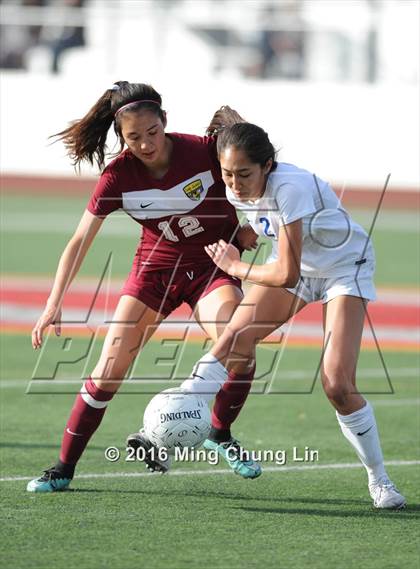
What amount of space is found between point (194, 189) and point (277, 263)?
35.8 inches

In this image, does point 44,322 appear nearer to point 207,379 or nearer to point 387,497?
point 207,379

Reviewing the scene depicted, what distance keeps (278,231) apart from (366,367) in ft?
15.8

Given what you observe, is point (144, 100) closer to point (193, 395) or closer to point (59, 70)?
point (193, 395)

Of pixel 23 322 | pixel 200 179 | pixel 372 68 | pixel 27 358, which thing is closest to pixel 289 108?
pixel 372 68

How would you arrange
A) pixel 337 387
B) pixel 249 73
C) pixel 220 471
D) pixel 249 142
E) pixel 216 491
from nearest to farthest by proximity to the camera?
pixel 249 142 < pixel 337 387 < pixel 216 491 < pixel 220 471 < pixel 249 73

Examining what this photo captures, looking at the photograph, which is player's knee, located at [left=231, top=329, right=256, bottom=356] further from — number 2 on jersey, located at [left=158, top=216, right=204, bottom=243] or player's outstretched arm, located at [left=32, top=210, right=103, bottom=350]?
player's outstretched arm, located at [left=32, top=210, right=103, bottom=350]

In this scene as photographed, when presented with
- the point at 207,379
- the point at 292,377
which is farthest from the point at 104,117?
the point at 292,377

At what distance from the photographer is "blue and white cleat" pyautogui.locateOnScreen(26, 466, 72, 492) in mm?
5996

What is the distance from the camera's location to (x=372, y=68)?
21.2 metres

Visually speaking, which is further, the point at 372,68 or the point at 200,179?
the point at 372,68

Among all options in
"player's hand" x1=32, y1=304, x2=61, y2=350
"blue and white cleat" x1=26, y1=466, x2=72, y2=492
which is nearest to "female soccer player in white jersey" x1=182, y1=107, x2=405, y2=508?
"player's hand" x1=32, y1=304, x2=61, y2=350

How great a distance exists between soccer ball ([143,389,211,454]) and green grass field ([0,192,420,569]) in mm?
338

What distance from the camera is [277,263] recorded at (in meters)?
5.57

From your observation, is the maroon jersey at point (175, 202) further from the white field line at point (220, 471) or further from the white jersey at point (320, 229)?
the white field line at point (220, 471)
